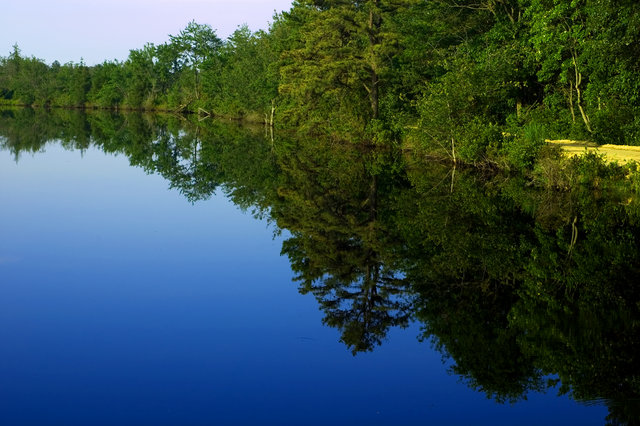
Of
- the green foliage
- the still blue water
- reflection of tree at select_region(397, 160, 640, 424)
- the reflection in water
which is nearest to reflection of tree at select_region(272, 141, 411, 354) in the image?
the reflection in water

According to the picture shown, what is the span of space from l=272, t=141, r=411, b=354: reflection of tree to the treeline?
4.79 meters

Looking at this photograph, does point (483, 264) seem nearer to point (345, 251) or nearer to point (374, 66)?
point (345, 251)

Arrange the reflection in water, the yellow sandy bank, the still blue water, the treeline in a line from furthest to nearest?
the treeline
the yellow sandy bank
the reflection in water
the still blue water

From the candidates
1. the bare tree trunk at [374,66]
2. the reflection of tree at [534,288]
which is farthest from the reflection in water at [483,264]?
the bare tree trunk at [374,66]

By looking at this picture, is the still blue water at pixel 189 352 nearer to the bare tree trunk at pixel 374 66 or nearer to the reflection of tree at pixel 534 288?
the reflection of tree at pixel 534 288

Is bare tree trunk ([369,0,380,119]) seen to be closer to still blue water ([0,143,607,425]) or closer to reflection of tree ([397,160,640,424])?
reflection of tree ([397,160,640,424])

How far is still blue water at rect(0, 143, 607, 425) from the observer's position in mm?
6242

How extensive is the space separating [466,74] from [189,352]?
21.4 metres

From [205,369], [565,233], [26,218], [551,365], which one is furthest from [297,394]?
[26,218]

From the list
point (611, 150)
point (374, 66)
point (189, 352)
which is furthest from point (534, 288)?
point (374, 66)

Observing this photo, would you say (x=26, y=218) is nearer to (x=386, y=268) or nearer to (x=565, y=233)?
(x=386, y=268)

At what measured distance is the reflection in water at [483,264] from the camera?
24.6 feet

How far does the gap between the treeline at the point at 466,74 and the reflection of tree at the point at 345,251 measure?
479 cm

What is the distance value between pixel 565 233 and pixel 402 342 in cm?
733
